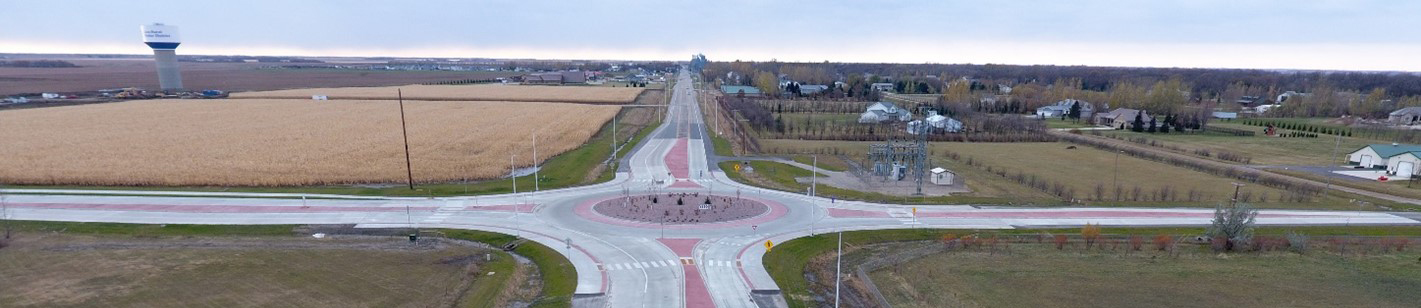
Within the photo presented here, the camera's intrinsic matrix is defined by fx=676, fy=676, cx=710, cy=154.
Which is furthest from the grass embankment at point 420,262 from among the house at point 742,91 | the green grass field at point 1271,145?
the house at point 742,91

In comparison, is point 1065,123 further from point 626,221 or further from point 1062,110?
point 626,221

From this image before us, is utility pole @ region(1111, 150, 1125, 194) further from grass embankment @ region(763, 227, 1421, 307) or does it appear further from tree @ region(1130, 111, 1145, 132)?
tree @ region(1130, 111, 1145, 132)

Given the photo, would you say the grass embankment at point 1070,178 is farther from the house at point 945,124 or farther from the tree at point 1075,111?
the tree at point 1075,111

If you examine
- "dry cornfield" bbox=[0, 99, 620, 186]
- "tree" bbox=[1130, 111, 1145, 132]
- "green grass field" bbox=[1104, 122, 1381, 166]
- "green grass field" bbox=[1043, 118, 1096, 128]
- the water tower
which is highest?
the water tower

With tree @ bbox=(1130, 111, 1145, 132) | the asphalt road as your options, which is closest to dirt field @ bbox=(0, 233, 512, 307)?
the asphalt road

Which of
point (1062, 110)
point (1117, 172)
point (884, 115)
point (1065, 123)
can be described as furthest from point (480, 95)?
point (1117, 172)

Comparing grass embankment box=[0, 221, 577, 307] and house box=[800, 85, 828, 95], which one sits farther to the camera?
house box=[800, 85, 828, 95]
